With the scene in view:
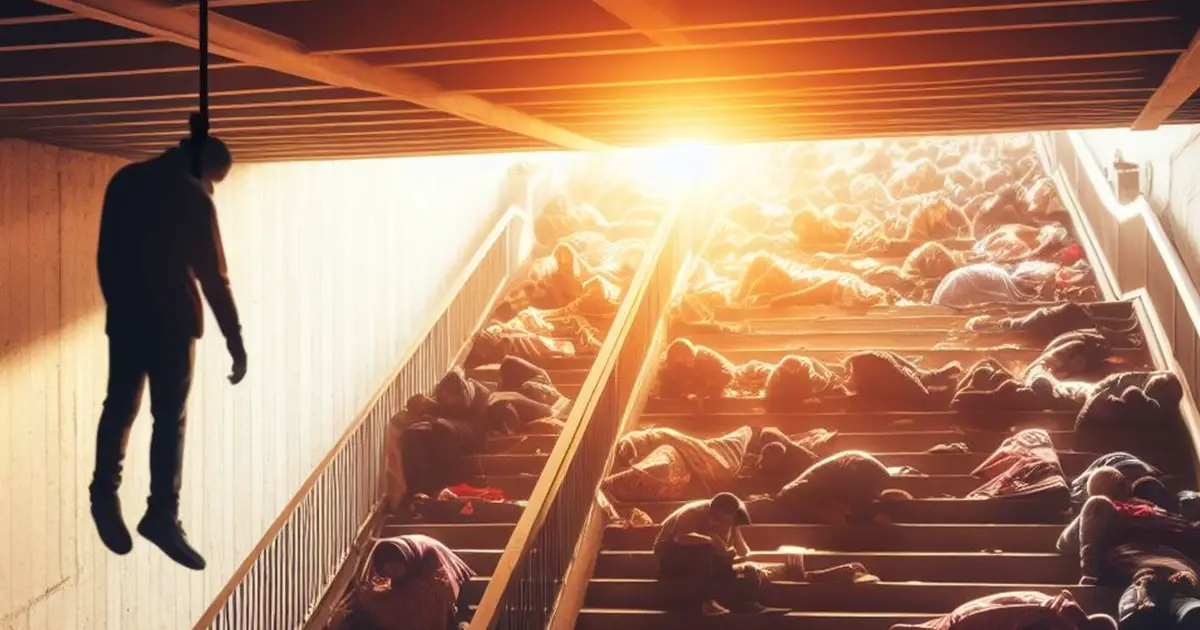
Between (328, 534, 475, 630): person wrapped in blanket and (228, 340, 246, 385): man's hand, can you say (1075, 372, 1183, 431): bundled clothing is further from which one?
(228, 340, 246, 385): man's hand

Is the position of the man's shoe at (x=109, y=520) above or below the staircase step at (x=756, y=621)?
above

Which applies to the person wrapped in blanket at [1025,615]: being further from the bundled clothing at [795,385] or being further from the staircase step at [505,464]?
the staircase step at [505,464]

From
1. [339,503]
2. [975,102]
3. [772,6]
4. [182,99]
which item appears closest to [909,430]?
[975,102]

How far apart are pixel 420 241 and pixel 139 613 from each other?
4727 mm

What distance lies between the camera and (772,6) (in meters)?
4.29

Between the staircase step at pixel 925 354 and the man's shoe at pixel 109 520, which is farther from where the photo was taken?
the staircase step at pixel 925 354

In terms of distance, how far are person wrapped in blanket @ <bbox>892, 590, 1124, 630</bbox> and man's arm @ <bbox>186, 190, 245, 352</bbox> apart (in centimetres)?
408

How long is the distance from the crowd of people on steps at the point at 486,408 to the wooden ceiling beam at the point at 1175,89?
14.7 ft

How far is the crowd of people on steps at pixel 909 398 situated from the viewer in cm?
622

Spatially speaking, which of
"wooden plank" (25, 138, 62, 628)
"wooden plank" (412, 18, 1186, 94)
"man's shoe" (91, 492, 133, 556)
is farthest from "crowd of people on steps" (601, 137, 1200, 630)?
"man's shoe" (91, 492, 133, 556)

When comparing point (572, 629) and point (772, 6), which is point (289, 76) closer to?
point (772, 6)

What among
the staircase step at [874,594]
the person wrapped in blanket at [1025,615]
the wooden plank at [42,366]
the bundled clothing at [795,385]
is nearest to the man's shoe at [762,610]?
the staircase step at [874,594]

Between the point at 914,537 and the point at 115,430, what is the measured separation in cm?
528

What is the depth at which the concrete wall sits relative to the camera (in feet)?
20.1
